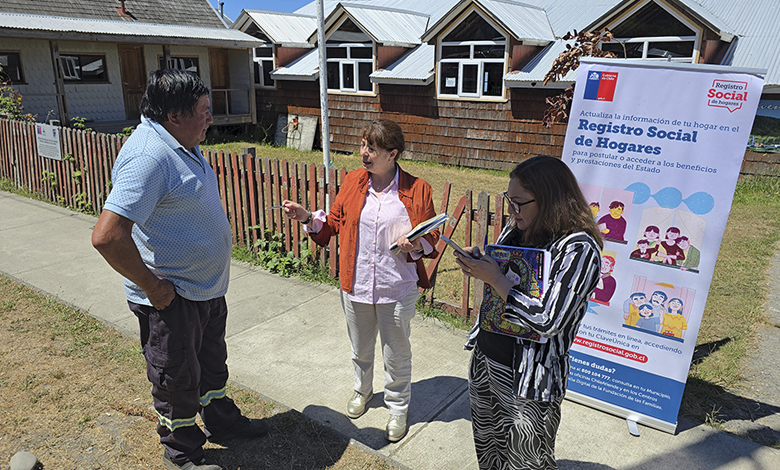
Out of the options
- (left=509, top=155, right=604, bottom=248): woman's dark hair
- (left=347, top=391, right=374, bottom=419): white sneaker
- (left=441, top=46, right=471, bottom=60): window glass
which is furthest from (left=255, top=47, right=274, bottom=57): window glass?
(left=509, top=155, right=604, bottom=248): woman's dark hair

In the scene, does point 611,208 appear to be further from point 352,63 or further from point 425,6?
point 425,6

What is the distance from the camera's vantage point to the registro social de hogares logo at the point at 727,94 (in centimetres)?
285

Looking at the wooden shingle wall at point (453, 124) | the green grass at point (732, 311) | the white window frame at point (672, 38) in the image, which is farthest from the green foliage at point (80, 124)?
the white window frame at point (672, 38)

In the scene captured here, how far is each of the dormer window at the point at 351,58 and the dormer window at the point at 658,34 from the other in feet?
21.4

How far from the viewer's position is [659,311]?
324 centimetres

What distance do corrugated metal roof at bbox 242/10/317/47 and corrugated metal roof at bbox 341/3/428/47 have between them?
3068 millimetres

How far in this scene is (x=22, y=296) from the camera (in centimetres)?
512

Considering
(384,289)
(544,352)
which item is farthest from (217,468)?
(544,352)

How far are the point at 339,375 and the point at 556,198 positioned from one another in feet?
7.91

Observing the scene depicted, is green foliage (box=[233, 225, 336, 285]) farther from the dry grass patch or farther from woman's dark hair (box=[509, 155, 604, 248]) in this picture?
woman's dark hair (box=[509, 155, 604, 248])

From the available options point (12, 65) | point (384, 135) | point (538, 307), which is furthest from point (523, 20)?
point (12, 65)

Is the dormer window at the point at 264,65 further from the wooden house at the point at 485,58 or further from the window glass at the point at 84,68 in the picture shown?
the window glass at the point at 84,68

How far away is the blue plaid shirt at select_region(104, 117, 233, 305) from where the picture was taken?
226 centimetres

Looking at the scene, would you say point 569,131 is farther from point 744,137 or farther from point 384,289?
point 384,289
